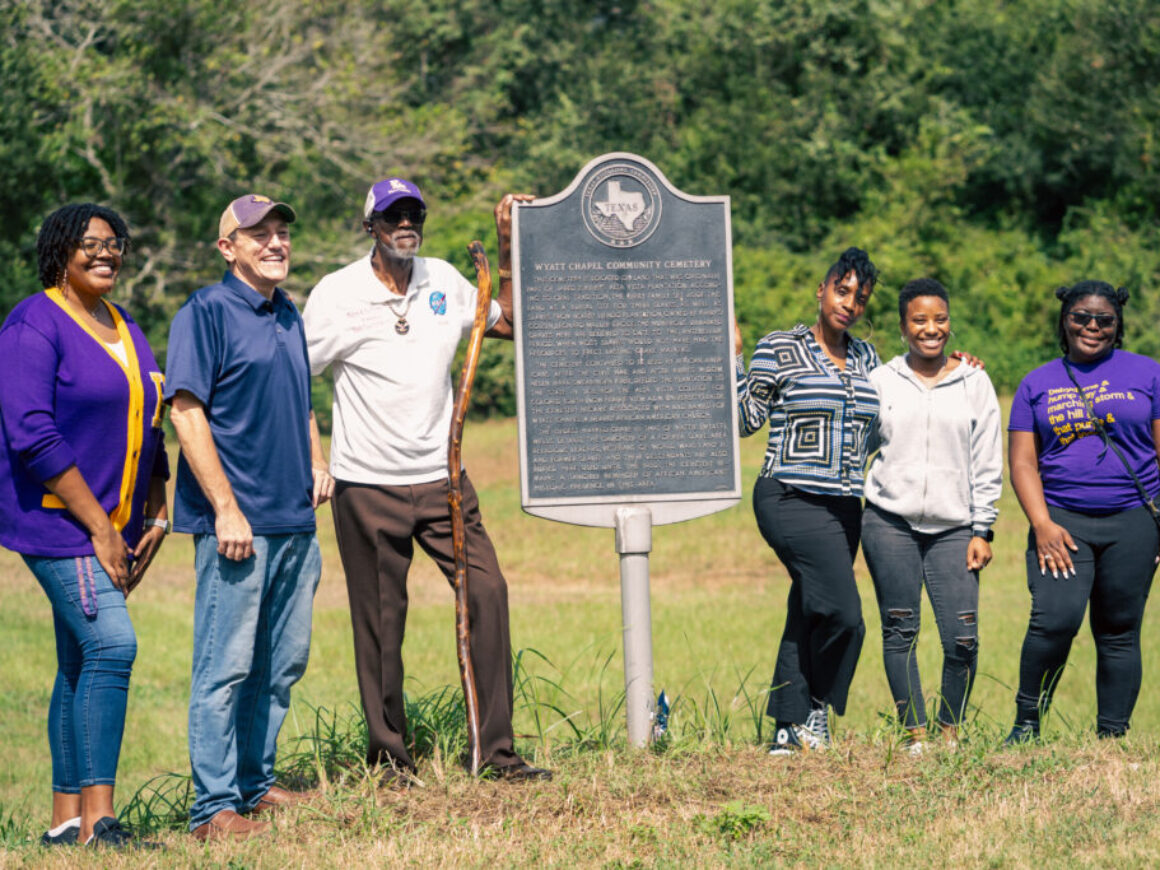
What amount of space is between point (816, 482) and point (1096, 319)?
1355mm

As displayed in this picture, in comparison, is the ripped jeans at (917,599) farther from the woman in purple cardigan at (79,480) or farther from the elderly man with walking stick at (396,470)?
the woman in purple cardigan at (79,480)

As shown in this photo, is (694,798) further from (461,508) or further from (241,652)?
(241,652)

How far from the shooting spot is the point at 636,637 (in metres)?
5.78

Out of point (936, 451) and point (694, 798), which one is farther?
point (936, 451)

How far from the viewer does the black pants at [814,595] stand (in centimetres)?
576

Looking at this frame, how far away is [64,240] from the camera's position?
472 centimetres

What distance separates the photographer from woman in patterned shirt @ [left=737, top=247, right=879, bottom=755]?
18.9ft

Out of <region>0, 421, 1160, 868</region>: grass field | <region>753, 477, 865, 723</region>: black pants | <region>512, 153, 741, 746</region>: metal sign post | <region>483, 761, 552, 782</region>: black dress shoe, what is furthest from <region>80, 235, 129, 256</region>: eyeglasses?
<region>753, 477, 865, 723</region>: black pants

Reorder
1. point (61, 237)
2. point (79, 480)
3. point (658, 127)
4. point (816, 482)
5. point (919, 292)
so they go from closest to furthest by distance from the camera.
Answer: point (79, 480) < point (61, 237) < point (816, 482) < point (919, 292) < point (658, 127)

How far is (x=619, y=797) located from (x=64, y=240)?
2.79 meters

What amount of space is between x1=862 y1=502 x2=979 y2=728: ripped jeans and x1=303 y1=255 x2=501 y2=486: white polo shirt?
6.25ft

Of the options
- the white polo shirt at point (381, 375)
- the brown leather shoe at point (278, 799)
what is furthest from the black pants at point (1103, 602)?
the brown leather shoe at point (278, 799)

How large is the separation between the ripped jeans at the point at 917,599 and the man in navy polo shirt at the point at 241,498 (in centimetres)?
237

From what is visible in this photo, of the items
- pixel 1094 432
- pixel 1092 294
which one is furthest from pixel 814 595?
pixel 1092 294
